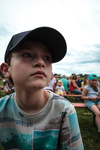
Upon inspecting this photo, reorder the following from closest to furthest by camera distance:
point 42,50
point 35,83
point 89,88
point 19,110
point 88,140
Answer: point 35,83, point 42,50, point 19,110, point 88,140, point 89,88

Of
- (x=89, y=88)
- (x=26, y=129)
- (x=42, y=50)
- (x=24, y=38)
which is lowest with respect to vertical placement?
(x=89, y=88)

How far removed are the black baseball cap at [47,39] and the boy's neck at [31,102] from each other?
1.69 feet

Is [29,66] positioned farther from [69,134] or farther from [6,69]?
[69,134]

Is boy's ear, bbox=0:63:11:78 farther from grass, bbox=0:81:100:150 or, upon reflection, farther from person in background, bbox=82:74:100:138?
person in background, bbox=82:74:100:138

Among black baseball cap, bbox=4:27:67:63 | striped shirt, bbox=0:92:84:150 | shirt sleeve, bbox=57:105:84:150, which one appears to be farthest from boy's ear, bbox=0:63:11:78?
shirt sleeve, bbox=57:105:84:150

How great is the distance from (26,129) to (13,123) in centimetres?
18

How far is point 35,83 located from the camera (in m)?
0.92

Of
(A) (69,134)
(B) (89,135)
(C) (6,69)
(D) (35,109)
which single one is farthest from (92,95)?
(C) (6,69)

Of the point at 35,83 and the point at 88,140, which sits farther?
the point at 88,140

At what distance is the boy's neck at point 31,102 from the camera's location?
112cm

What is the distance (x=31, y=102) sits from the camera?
45.2 inches

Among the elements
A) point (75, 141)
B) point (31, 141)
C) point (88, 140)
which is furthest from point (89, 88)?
point (31, 141)

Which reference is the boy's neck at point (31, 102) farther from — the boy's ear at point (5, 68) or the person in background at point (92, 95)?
the person in background at point (92, 95)

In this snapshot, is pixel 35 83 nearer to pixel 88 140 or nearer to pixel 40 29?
pixel 40 29
